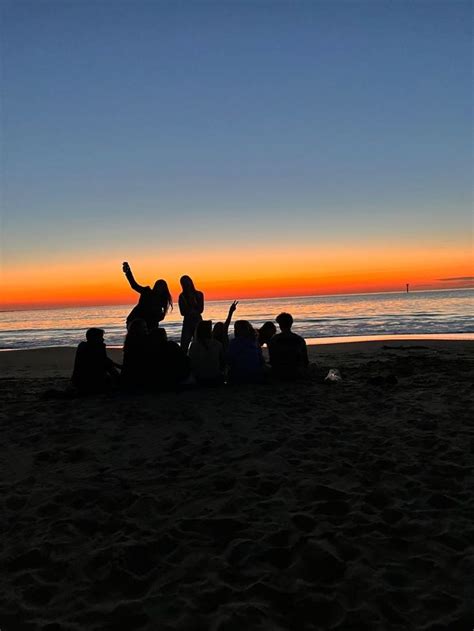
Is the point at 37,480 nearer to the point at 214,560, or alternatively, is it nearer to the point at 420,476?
the point at 214,560

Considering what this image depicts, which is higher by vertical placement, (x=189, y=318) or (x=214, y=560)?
(x=189, y=318)

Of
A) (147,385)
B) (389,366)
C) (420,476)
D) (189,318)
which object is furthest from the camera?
(389,366)

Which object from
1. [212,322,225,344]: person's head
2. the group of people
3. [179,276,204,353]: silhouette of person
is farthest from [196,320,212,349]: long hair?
[179,276,204,353]: silhouette of person

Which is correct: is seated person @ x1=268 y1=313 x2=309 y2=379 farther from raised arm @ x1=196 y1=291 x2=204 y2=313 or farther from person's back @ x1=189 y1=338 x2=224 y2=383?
raised arm @ x1=196 y1=291 x2=204 y2=313

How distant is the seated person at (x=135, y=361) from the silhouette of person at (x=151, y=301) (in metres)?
0.96

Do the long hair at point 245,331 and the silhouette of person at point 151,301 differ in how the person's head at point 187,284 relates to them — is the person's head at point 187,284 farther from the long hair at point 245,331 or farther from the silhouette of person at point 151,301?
the long hair at point 245,331

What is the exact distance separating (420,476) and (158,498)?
2365 mm

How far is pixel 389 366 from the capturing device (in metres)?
10.8

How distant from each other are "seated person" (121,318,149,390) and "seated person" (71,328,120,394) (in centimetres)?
31

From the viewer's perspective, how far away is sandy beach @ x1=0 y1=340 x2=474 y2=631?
2.67 m

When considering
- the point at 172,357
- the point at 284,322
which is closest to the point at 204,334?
the point at 172,357

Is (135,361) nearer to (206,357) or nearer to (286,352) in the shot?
(206,357)

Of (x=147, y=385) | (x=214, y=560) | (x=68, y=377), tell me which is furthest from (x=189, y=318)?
(x=214, y=560)

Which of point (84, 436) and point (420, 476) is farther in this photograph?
point (84, 436)
